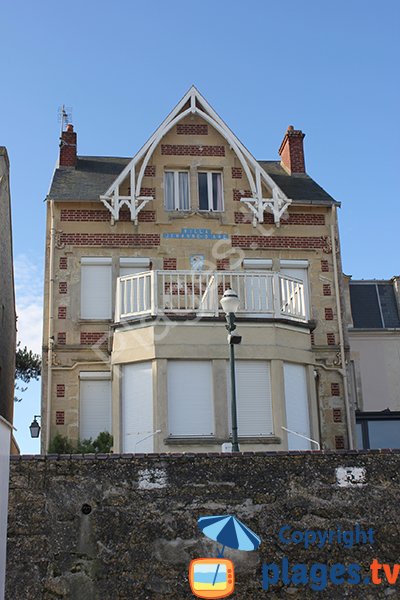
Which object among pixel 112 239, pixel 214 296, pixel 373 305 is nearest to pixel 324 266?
pixel 214 296

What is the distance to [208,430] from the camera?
15.7 metres

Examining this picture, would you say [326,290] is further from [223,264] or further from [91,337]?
[91,337]

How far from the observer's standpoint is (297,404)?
1655 cm

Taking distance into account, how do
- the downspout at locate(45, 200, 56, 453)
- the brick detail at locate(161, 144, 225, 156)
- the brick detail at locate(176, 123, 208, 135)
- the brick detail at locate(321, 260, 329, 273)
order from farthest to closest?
the brick detail at locate(176, 123, 208, 135) < the brick detail at locate(161, 144, 225, 156) < the brick detail at locate(321, 260, 329, 273) < the downspout at locate(45, 200, 56, 453)

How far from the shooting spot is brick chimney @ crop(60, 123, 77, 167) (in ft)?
68.3

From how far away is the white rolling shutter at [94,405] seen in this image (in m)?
17.7

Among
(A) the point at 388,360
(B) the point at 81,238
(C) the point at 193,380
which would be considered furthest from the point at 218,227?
(A) the point at 388,360

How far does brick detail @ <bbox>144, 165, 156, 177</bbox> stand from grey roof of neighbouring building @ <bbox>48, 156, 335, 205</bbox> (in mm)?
952

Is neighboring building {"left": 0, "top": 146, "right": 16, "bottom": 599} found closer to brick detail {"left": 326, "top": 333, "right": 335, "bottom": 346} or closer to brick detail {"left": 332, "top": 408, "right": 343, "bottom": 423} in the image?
brick detail {"left": 332, "top": 408, "right": 343, "bottom": 423}

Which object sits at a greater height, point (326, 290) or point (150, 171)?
point (150, 171)

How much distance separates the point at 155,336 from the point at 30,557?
6409mm

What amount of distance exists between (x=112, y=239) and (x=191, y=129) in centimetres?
348

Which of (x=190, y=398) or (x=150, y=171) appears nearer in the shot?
(x=190, y=398)

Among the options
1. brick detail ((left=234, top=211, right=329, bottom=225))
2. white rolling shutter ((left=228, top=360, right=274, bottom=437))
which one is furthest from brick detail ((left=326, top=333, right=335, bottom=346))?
white rolling shutter ((left=228, top=360, right=274, bottom=437))
